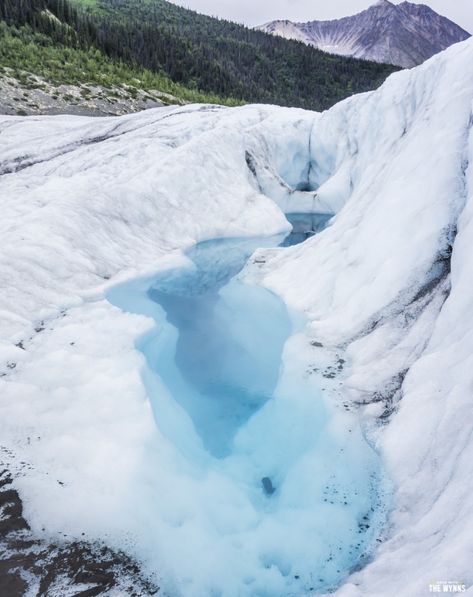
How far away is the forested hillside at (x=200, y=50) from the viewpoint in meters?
38.0

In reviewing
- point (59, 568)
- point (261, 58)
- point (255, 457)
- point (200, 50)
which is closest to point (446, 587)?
point (255, 457)

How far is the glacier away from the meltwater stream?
34 millimetres

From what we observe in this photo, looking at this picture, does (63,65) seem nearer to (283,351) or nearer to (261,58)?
(283,351)

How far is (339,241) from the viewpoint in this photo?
26.3 ft

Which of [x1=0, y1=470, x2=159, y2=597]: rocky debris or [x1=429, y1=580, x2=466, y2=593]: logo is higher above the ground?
[x1=429, y1=580, x2=466, y2=593]: logo

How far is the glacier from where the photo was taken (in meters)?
3.42

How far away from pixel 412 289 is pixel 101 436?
4401mm

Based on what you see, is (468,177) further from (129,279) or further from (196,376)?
(129,279)

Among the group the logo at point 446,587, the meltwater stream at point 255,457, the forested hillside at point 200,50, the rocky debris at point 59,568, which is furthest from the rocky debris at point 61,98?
the logo at point 446,587

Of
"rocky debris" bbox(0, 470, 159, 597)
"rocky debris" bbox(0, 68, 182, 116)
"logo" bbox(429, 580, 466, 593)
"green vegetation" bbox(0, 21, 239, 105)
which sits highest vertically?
"green vegetation" bbox(0, 21, 239, 105)

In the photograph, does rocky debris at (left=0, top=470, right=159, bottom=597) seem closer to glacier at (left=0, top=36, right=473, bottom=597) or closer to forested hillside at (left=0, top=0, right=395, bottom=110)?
glacier at (left=0, top=36, right=473, bottom=597)

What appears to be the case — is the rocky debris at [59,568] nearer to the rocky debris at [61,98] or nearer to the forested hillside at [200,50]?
the rocky debris at [61,98]

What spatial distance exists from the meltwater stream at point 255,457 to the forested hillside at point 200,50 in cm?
3801

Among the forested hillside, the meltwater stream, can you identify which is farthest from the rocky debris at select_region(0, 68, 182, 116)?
the meltwater stream
